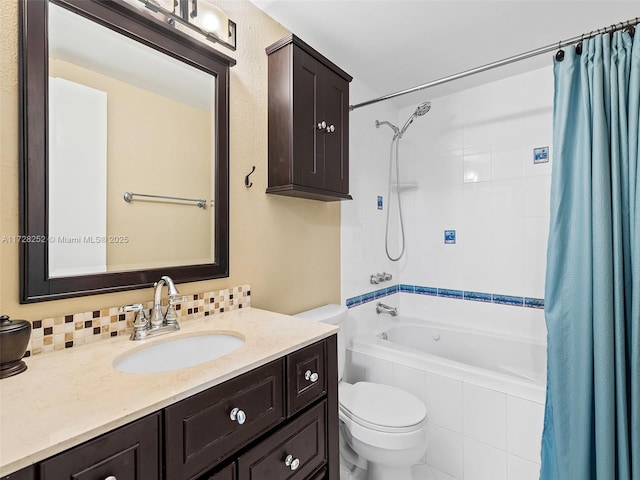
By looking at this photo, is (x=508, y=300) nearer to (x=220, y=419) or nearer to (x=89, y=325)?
(x=220, y=419)

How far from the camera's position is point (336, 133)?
1.75m

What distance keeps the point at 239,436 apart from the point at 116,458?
29 cm

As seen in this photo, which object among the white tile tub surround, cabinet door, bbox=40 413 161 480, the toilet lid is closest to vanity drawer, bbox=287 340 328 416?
cabinet door, bbox=40 413 161 480

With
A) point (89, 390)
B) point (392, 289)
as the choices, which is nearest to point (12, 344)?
point (89, 390)

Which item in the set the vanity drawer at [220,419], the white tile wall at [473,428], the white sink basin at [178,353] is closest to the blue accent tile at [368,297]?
the white tile wall at [473,428]

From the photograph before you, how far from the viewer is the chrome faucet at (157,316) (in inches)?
41.0

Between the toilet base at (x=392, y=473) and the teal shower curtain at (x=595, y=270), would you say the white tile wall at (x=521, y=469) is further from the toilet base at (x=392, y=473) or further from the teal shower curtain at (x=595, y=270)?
the toilet base at (x=392, y=473)

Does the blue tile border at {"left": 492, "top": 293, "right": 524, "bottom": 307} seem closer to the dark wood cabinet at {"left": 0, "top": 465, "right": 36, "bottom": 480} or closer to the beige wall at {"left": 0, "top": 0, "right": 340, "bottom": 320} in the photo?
the beige wall at {"left": 0, "top": 0, "right": 340, "bottom": 320}

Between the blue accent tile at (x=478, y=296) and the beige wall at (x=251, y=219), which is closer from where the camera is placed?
the beige wall at (x=251, y=219)

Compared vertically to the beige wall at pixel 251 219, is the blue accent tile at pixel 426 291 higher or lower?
lower

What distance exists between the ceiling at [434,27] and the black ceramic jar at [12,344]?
160 cm

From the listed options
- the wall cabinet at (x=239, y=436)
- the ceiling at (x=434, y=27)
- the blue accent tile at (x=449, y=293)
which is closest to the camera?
the wall cabinet at (x=239, y=436)

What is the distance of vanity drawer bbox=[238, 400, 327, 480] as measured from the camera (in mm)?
836

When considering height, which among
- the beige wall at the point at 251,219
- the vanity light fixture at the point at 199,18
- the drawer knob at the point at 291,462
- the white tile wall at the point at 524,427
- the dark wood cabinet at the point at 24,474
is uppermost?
the vanity light fixture at the point at 199,18
